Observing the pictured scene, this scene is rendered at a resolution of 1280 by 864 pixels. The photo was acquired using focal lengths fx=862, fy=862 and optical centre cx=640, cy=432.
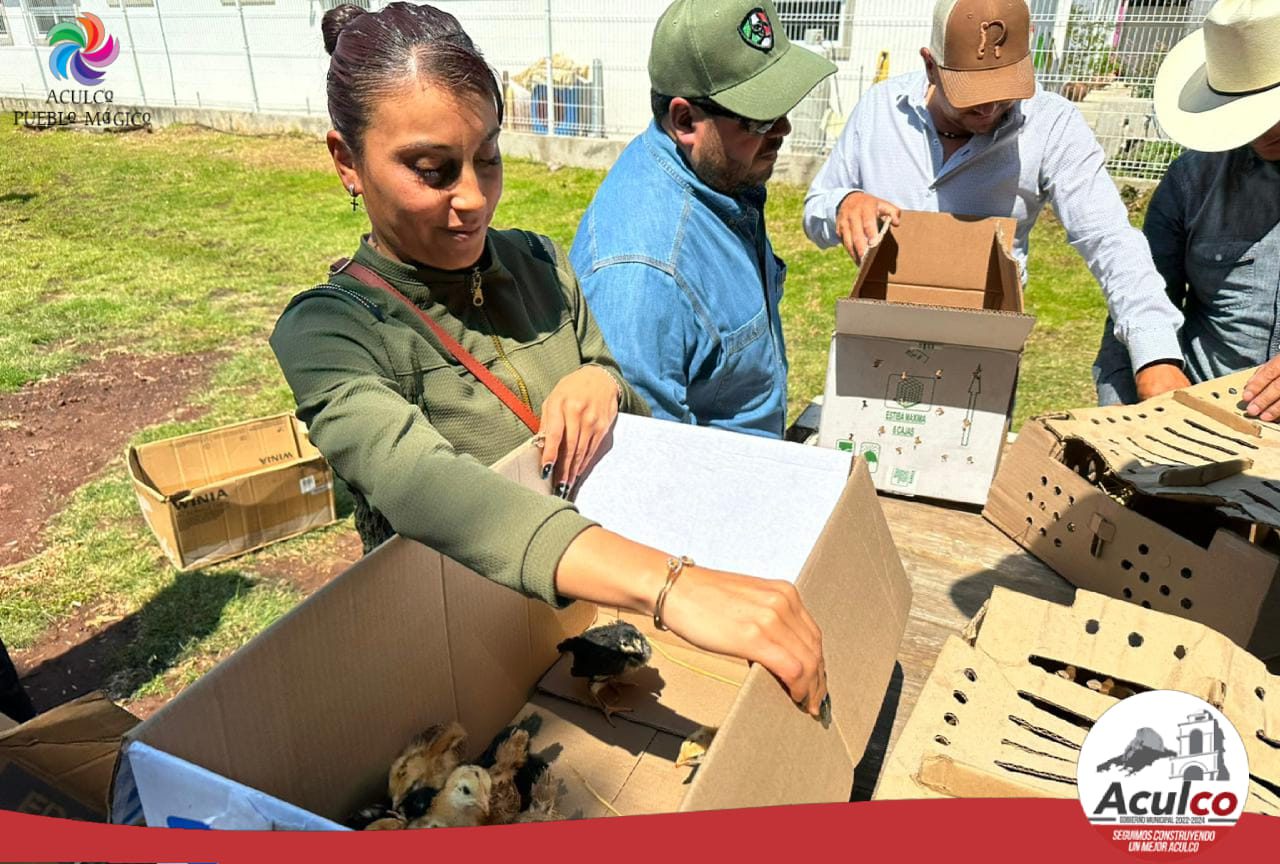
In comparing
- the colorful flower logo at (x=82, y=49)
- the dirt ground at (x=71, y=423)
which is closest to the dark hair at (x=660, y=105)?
the dirt ground at (x=71, y=423)

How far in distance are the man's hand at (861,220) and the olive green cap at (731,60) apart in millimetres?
579

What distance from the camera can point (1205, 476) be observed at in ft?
5.57

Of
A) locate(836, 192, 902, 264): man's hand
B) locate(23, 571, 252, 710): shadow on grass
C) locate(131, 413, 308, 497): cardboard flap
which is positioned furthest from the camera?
locate(131, 413, 308, 497): cardboard flap

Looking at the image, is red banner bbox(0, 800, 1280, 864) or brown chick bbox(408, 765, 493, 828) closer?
red banner bbox(0, 800, 1280, 864)

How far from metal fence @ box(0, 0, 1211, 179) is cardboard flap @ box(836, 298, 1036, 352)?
283 inches

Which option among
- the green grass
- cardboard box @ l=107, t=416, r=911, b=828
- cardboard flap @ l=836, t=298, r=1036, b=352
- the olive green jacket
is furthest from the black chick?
the green grass

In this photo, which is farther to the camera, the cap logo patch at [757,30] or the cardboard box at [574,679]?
the cap logo patch at [757,30]

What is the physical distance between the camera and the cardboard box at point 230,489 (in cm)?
357

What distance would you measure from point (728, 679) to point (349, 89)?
1319mm

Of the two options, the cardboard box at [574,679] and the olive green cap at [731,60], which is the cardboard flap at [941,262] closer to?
the olive green cap at [731,60]

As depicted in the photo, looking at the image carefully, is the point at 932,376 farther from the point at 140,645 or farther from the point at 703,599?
the point at 140,645

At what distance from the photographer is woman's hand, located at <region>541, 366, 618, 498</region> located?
5.36 ft

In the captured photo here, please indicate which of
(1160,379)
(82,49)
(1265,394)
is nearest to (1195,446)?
(1265,394)

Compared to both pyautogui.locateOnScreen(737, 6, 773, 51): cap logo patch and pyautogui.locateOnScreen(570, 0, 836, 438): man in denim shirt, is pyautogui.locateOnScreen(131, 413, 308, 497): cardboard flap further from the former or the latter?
pyautogui.locateOnScreen(737, 6, 773, 51): cap logo patch
